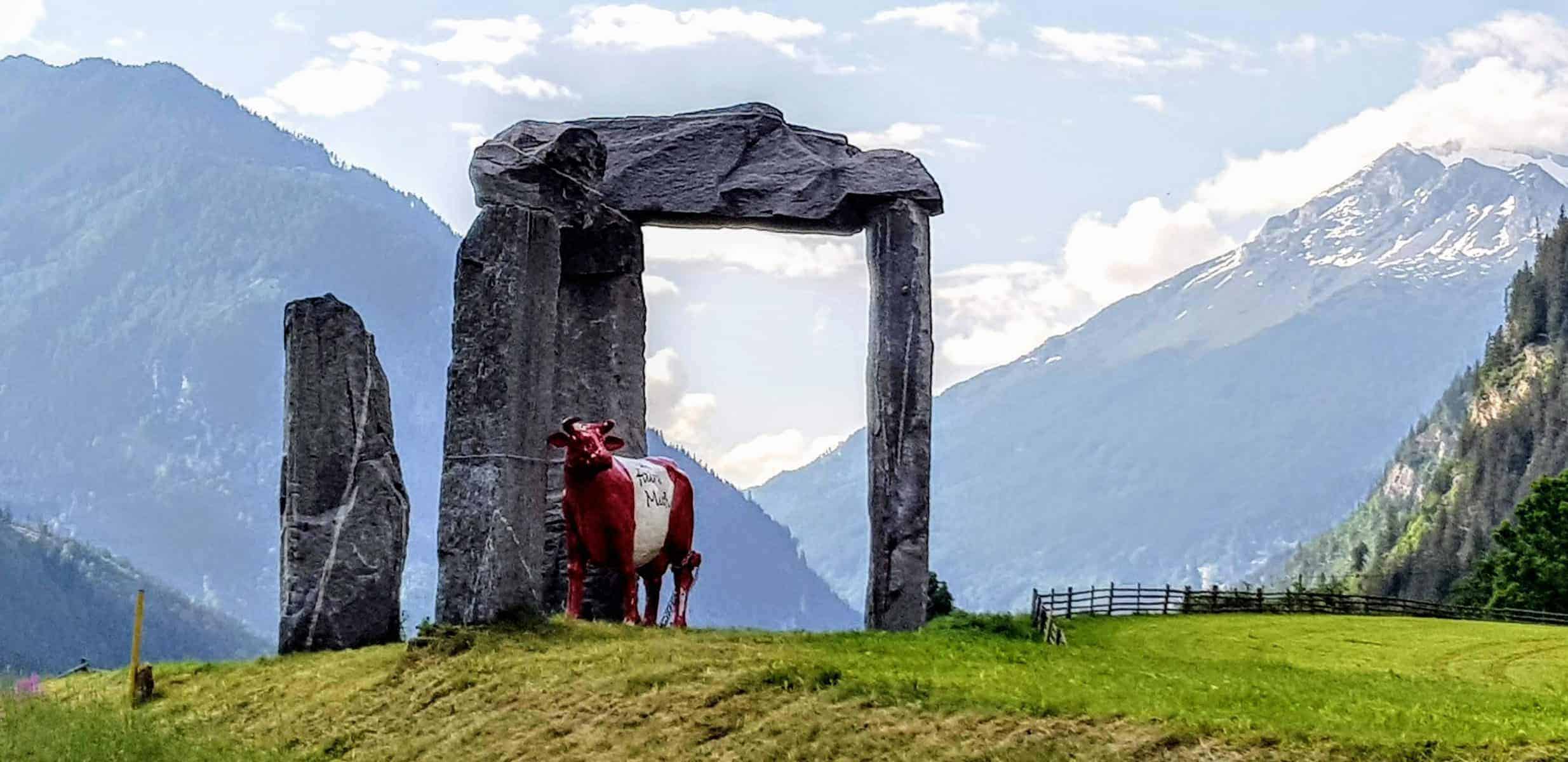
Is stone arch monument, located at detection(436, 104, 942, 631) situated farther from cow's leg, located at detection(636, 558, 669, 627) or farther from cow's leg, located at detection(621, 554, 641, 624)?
cow's leg, located at detection(636, 558, 669, 627)

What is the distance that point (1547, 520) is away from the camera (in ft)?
156

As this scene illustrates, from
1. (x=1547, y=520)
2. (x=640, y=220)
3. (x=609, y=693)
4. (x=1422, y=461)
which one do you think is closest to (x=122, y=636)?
(x=1422, y=461)

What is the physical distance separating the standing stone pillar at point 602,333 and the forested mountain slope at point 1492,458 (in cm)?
6203

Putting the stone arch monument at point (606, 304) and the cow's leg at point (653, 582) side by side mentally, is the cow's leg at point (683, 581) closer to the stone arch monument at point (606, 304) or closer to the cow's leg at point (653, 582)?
the cow's leg at point (653, 582)

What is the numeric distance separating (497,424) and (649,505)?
2.55 metres

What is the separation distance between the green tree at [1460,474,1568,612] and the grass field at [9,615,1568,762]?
837 inches

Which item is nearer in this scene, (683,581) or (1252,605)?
(683,581)

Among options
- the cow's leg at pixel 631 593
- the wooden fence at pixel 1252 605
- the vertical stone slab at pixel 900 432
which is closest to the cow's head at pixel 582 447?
the cow's leg at pixel 631 593

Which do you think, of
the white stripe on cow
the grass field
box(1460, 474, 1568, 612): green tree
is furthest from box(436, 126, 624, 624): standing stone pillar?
box(1460, 474, 1568, 612): green tree

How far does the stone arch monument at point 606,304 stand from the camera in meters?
22.4

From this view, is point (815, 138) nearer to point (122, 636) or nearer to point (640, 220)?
point (640, 220)

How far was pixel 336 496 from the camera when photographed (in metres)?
24.0

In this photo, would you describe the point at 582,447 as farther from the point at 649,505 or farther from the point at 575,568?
the point at 575,568

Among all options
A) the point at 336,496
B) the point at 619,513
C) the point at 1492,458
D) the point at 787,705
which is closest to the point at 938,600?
the point at 619,513
